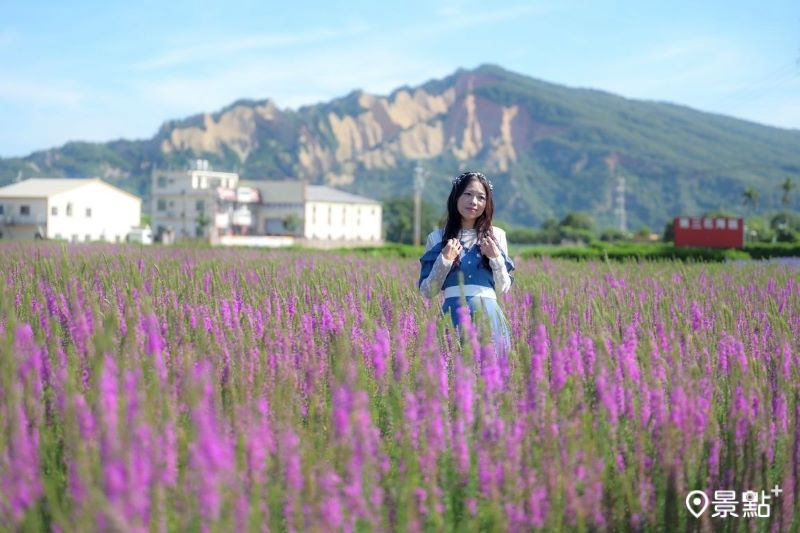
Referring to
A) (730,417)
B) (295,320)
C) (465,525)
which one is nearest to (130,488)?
(465,525)

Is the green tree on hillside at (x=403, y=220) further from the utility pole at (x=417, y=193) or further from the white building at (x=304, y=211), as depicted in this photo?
the utility pole at (x=417, y=193)

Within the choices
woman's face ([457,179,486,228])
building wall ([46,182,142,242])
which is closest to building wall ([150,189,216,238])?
building wall ([46,182,142,242])

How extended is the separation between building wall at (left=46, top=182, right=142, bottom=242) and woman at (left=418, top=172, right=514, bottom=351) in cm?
6270

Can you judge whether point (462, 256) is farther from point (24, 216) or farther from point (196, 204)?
point (196, 204)

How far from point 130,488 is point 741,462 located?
6.48ft

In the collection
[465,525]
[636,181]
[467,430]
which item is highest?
[636,181]

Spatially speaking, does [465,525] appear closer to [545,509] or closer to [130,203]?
[545,509]

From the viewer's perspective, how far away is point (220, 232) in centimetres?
8375

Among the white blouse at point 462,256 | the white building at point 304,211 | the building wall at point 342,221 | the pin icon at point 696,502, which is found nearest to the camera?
the pin icon at point 696,502

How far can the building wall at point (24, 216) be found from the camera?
65.1 metres

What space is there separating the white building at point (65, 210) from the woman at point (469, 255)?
200ft

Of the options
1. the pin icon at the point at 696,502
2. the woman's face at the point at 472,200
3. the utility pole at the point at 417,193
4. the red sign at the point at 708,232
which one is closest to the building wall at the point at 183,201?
the utility pole at the point at 417,193

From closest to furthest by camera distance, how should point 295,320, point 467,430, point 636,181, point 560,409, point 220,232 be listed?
point 467,430
point 560,409
point 295,320
point 220,232
point 636,181

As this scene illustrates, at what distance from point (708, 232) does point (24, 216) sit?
52402 millimetres
